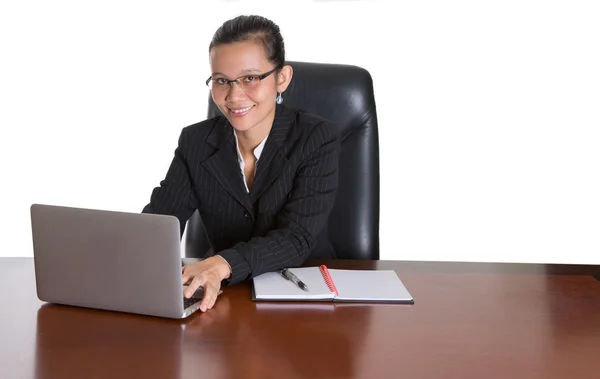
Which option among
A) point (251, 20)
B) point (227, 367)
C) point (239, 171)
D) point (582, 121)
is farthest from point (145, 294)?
point (582, 121)

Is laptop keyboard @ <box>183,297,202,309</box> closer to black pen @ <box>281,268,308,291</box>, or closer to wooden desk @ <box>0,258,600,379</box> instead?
wooden desk @ <box>0,258,600,379</box>

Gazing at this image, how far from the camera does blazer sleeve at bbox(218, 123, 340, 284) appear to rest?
66.8 inches

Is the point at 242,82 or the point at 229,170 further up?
the point at 242,82

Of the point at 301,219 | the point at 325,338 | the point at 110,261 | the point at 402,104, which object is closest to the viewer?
the point at 325,338

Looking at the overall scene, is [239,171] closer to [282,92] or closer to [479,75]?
[282,92]

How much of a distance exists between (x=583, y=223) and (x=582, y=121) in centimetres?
45

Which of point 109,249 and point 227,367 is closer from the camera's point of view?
point 227,367

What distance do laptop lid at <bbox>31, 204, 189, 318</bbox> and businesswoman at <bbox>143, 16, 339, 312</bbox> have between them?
45 centimetres

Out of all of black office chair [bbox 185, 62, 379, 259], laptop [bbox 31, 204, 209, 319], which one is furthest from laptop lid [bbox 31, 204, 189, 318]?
black office chair [bbox 185, 62, 379, 259]

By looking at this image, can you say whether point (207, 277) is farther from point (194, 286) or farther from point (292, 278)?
point (292, 278)

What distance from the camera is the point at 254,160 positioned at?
215 centimetres

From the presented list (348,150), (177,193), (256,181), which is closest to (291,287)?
(256,181)

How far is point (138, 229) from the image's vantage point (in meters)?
1.42

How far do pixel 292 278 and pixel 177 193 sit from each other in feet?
1.91
